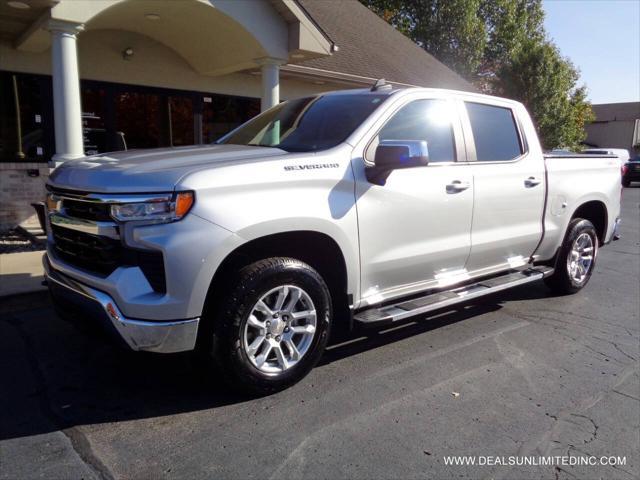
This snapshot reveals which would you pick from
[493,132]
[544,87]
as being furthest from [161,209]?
[544,87]

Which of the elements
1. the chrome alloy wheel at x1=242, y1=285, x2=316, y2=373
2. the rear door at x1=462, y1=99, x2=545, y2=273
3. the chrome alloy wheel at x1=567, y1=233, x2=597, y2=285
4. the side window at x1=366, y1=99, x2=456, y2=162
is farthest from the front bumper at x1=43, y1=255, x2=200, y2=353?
the chrome alloy wheel at x1=567, y1=233, x2=597, y2=285

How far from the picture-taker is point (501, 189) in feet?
15.5

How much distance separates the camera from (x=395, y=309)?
12.9 ft

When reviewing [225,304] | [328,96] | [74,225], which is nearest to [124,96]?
[328,96]

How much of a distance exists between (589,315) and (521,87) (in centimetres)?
2564

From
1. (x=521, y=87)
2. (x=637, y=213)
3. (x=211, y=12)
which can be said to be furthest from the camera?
(x=521, y=87)

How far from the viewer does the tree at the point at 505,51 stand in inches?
1085

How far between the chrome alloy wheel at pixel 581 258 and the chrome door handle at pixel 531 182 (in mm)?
1092

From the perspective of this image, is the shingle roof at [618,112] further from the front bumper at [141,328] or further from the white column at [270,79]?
the front bumper at [141,328]

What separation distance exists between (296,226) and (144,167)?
0.98m

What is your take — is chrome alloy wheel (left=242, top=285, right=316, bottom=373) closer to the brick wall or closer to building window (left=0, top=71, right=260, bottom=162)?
building window (left=0, top=71, right=260, bottom=162)

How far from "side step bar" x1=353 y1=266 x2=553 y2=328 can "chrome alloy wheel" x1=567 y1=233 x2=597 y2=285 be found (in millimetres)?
557

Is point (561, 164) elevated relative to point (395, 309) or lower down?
elevated

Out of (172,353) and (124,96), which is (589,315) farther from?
(124,96)
